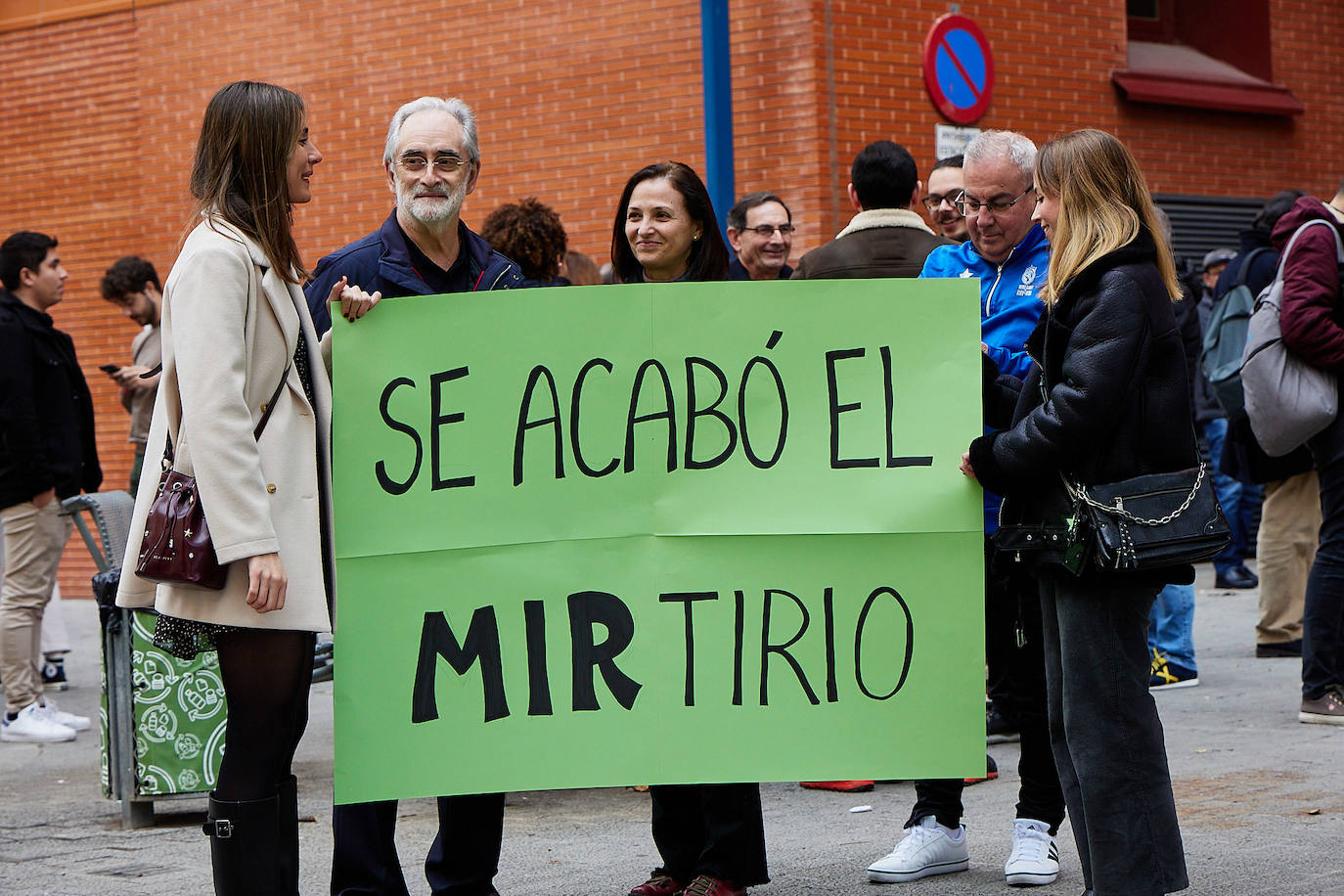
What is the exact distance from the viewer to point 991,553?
4.36 meters

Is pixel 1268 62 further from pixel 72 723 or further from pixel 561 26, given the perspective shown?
pixel 72 723

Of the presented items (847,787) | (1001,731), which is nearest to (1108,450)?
(847,787)

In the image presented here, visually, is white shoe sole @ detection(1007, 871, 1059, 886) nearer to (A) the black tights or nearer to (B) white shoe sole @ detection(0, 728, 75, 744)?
(A) the black tights

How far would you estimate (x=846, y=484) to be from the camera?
13.1ft

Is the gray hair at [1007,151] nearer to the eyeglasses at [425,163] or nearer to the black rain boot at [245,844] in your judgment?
the eyeglasses at [425,163]

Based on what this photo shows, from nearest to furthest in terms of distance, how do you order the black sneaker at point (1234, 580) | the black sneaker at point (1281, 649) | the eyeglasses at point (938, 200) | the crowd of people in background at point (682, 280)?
the crowd of people in background at point (682, 280) < the eyeglasses at point (938, 200) < the black sneaker at point (1281, 649) < the black sneaker at point (1234, 580)

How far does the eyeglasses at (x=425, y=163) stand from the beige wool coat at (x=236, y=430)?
2.12ft

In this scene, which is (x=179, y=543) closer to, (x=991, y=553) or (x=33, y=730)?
(x=991, y=553)

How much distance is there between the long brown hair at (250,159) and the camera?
12.1 ft

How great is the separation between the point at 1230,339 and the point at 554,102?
4966mm

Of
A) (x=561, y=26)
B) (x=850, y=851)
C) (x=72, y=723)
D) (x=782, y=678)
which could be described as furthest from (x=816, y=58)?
(x=782, y=678)

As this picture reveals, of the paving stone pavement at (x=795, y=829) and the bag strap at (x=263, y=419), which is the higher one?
the bag strap at (x=263, y=419)

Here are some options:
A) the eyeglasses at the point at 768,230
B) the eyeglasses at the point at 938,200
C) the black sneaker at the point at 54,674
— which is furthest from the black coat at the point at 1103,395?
the black sneaker at the point at 54,674

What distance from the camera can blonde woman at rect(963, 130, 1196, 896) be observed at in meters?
3.69
